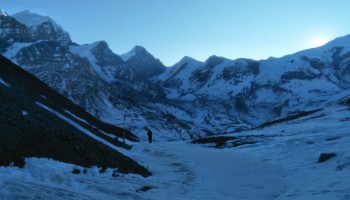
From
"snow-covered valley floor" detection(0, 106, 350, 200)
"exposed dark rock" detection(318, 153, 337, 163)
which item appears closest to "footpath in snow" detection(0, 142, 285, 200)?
"snow-covered valley floor" detection(0, 106, 350, 200)

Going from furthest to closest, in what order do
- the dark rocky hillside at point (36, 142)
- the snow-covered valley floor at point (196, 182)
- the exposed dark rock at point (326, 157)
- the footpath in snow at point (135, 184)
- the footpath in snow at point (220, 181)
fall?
the exposed dark rock at point (326, 157)
the footpath in snow at point (220, 181)
the dark rocky hillside at point (36, 142)
the snow-covered valley floor at point (196, 182)
the footpath in snow at point (135, 184)

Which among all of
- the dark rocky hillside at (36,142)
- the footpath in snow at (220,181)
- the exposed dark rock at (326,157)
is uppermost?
the dark rocky hillside at (36,142)

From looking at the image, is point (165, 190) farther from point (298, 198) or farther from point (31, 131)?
point (31, 131)

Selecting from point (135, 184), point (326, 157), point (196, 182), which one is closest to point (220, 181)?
point (196, 182)

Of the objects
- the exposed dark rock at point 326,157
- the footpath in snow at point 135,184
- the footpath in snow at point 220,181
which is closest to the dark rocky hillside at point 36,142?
the footpath in snow at point 135,184

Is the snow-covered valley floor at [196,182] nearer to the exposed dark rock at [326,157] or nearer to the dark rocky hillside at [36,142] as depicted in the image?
the exposed dark rock at [326,157]

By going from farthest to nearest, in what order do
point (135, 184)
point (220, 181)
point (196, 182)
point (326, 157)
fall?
point (326, 157) < point (220, 181) < point (196, 182) < point (135, 184)

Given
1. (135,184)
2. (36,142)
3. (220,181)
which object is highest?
(36,142)

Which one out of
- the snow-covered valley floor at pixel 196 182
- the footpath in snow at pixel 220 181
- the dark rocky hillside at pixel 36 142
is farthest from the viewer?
the footpath in snow at pixel 220 181

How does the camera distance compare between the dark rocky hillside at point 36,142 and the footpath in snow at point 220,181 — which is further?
the footpath in snow at point 220,181

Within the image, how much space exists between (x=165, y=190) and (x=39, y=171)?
5.21 metres

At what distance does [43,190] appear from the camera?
1231 cm

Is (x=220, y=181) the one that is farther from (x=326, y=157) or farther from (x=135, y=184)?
(x=326, y=157)

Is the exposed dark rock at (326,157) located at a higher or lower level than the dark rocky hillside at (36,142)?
lower
